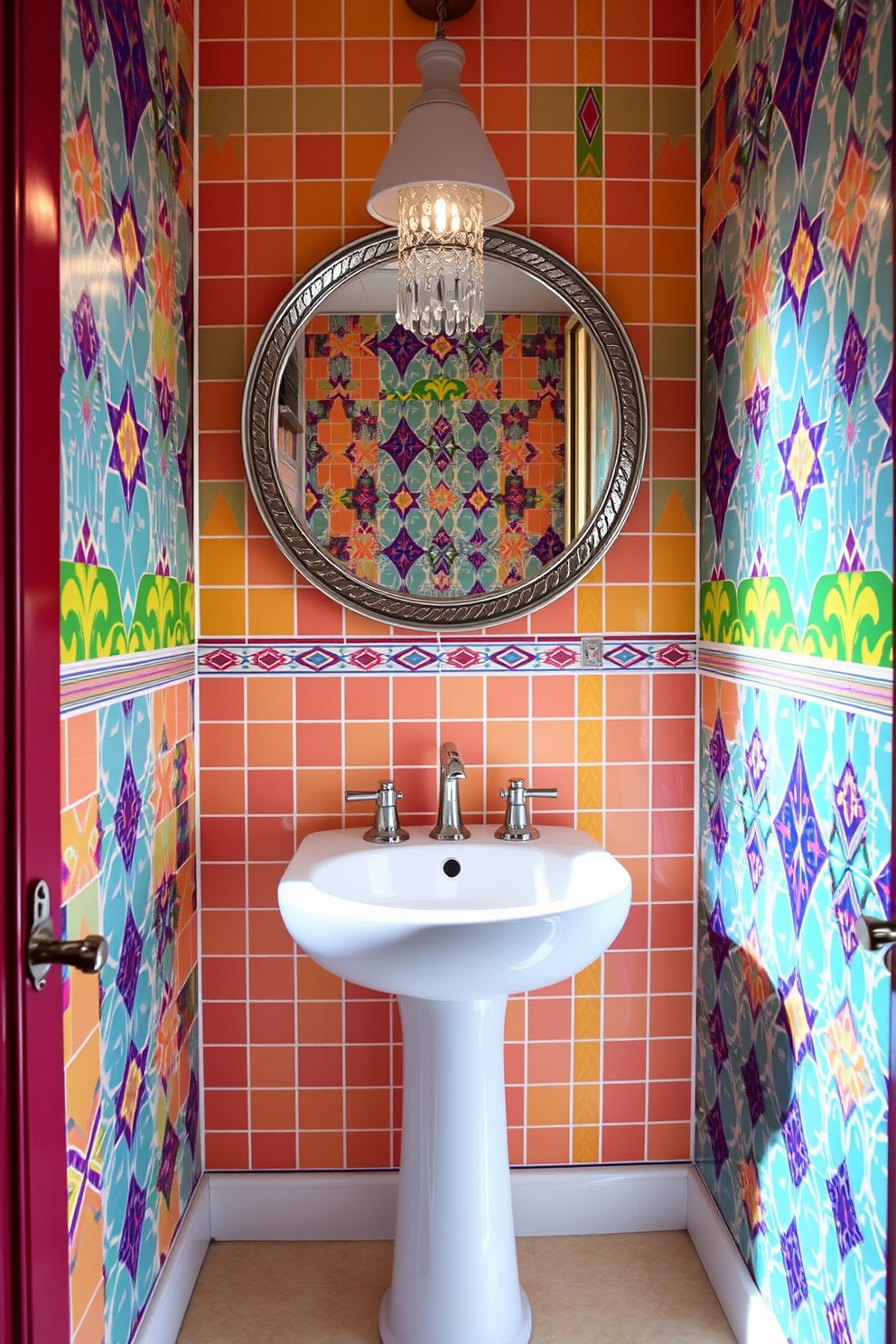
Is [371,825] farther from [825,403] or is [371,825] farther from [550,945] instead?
[825,403]

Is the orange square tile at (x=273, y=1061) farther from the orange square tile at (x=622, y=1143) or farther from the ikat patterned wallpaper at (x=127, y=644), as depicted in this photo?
the orange square tile at (x=622, y=1143)

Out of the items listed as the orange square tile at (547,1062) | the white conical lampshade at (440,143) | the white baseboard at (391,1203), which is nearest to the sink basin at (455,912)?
the orange square tile at (547,1062)

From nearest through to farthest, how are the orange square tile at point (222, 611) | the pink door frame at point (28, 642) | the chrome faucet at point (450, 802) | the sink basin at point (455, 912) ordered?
the pink door frame at point (28, 642) < the sink basin at point (455, 912) < the chrome faucet at point (450, 802) < the orange square tile at point (222, 611)

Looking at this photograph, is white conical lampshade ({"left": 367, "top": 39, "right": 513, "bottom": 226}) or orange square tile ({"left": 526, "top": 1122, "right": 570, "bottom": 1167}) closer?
white conical lampshade ({"left": 367, "top": 39, "right": 513, "bottom": 226})

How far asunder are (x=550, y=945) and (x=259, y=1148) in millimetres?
908

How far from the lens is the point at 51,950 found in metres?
0.95

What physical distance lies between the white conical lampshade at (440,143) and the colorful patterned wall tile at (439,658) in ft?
0.99

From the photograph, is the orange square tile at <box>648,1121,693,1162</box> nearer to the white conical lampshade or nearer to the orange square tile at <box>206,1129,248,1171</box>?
the orange square tile at <box>206,1129,248,1171</box>

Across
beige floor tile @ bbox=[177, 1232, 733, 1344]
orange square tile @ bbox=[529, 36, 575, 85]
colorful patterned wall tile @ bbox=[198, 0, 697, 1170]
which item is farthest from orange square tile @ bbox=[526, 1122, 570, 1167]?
orange square tile @ bbox=[529, 36, 575, 85]

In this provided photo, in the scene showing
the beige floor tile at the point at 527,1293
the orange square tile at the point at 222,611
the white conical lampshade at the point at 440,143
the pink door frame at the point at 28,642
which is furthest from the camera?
the orange square tile at the point at 222,611

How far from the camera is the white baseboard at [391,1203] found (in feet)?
6.53

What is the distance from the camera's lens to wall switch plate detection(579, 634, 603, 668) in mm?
1980

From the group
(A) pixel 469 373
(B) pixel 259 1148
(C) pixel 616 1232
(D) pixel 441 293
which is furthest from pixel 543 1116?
(D) pixel 441 293

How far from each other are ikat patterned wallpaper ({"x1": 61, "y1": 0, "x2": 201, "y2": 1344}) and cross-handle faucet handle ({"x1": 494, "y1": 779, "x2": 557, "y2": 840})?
569 mm
